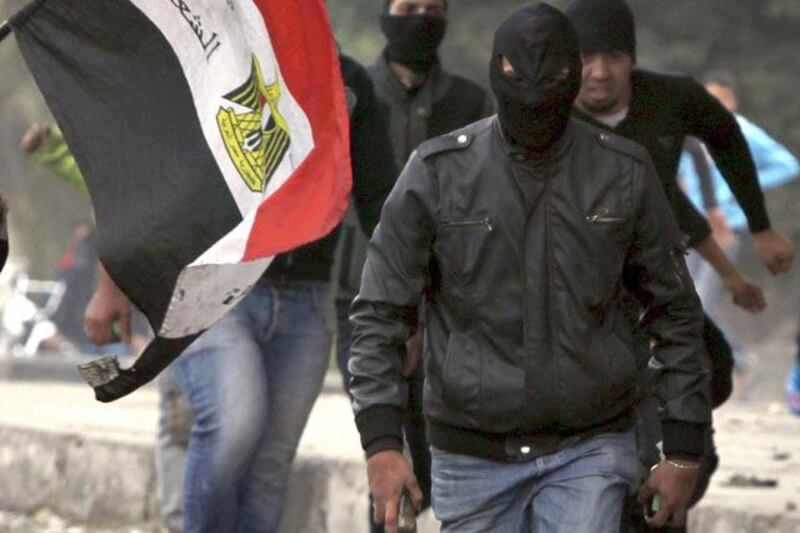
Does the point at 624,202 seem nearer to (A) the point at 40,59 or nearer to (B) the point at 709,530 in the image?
(A) the point at 40,59

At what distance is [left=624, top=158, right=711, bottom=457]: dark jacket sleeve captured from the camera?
573 cm

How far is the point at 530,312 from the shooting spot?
5.62 meters

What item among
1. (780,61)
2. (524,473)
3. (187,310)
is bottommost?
(780,61)

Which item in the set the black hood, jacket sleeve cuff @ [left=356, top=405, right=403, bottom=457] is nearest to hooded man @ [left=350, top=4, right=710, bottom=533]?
jacket sleeve cuff @ [left=356, top=405, right=403, bottom=457]

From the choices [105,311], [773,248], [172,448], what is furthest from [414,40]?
[172,448]

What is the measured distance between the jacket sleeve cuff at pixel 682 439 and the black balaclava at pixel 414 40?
254cm

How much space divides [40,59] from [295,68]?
0.87 m

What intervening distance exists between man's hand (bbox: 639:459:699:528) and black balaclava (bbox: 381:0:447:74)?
2554 millimetres

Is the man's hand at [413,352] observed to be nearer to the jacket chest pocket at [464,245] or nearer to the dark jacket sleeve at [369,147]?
the dark jacket sleeve at [369,147]

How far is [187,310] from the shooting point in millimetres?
6070

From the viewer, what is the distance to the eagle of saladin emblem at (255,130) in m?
6.48

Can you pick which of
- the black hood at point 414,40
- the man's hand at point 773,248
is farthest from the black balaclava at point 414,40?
the man's hand at point 773,248

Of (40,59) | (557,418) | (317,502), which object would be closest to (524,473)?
(557,418)

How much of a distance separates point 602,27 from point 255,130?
40.4 inches
